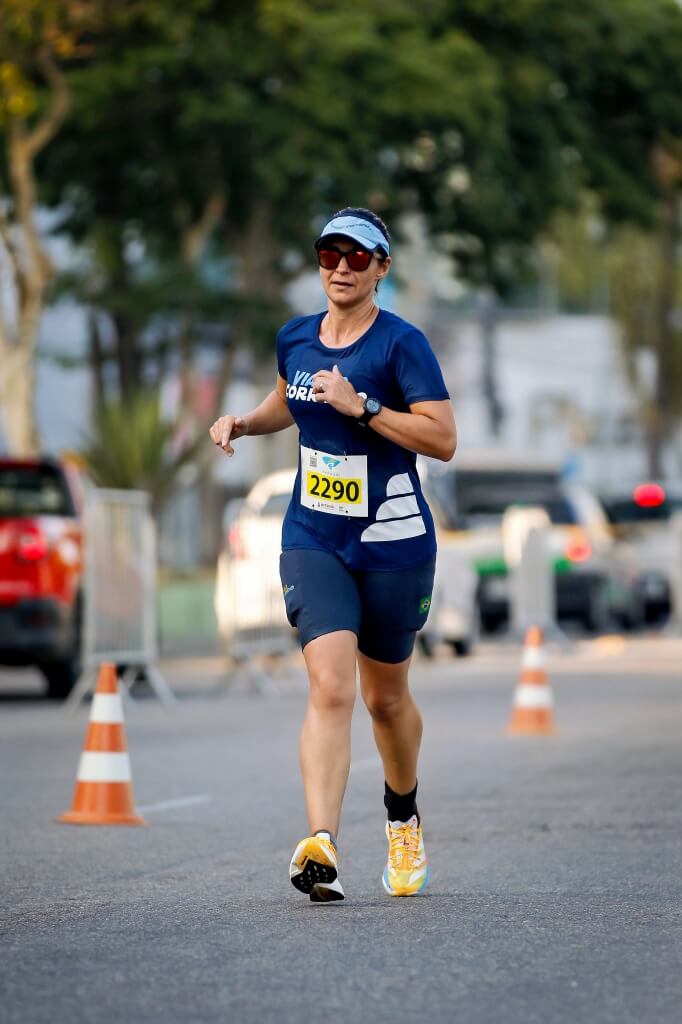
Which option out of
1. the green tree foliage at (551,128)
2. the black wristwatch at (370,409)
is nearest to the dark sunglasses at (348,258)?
the black wristwatch at (370,409)

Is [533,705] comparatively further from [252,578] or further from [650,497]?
[650,497]

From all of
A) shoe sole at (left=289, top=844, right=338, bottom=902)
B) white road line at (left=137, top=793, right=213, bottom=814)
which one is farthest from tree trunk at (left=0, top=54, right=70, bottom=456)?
shoe sole at (left=289, top=844, right=338, bottom=902)

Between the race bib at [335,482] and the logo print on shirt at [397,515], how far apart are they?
63 mm

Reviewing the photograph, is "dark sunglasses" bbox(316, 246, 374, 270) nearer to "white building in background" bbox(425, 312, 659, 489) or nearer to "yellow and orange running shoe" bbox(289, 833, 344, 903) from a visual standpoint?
"yellow and orange running shoe" bbox(289, 833, 344, 903)

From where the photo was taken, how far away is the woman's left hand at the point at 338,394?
7.35 meters

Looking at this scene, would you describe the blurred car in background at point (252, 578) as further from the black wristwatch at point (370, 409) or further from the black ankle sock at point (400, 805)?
the black wristwatch at point (370, 409)

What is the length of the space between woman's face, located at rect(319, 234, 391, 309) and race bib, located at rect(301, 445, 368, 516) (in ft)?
1.48

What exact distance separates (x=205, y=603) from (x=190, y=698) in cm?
995

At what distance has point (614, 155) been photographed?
33.7m

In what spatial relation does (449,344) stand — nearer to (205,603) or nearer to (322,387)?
(205,603)

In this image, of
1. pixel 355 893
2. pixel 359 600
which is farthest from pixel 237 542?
pixel 359 600

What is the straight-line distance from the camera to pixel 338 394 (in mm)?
7367

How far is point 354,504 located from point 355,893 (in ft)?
4.00

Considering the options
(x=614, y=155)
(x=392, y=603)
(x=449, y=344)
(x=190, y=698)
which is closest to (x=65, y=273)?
(x=614, y=155)
